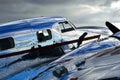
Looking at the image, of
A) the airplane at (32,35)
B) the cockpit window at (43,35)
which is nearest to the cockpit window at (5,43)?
the airplane at (32,35)

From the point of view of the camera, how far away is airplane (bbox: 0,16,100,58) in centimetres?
1009

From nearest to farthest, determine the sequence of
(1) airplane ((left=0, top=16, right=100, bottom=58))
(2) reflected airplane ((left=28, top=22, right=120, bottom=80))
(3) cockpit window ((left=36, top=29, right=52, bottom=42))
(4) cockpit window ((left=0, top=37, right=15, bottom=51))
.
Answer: (2) reflected airplane ((left=28, top=22, right=120, bottom=80)) < (4) cockpit window ((left=0, top=37, right=15, bottom=51)) < (1) airplane ((left=0, top=16, right=100, bottom=58)) < (3) cockpit window ((left=36, top=29, right=52, bottom=42))

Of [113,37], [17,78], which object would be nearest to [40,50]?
[17,78]

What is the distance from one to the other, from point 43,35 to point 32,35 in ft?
1.54

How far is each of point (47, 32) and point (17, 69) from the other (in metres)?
2.32

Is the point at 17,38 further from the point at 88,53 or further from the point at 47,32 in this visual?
the point at 88,53

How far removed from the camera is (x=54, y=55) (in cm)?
1006

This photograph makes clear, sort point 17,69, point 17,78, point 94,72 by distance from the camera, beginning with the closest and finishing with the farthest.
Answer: point 94,72 → point 17,78 → point 17,69

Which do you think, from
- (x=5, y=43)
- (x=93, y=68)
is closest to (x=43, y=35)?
(x=5, y=43)

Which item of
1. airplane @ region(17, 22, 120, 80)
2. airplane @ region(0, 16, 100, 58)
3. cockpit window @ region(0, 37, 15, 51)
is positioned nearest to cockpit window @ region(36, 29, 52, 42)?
airplane @ region(0, 16, 100, 58)

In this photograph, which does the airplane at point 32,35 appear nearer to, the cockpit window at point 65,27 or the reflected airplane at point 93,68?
the cockpit window at point 65,27

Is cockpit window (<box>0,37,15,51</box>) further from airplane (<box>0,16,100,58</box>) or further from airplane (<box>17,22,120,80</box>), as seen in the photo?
airplane (<box>17,22,120,80</box>)

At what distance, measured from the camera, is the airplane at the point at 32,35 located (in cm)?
1009

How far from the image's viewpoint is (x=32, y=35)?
34.0 feet
